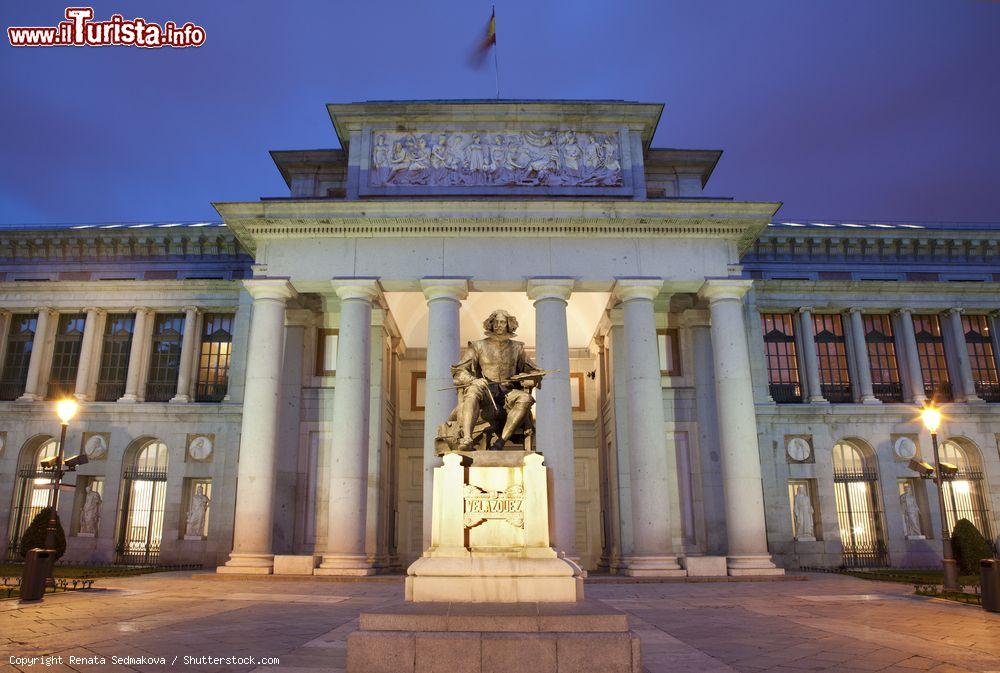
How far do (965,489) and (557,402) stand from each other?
943 inches

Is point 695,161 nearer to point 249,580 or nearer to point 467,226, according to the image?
point 467,226

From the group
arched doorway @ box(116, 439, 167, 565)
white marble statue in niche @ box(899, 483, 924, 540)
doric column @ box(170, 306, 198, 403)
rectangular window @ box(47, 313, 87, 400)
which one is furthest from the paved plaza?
rectangular window @ box(47, 313, 87, 400)

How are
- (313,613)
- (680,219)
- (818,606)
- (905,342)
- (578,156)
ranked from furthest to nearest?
1. (905,342)
2. (578,156)
3. (680,219)
4. (818,606)
5. (313,613)

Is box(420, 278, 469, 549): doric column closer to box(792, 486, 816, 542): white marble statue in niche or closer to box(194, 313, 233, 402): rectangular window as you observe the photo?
box(194, 313, 233, 402): rectangular window

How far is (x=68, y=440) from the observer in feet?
113

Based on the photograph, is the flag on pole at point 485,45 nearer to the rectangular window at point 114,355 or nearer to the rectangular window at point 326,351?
the rectangular window at point 326,351

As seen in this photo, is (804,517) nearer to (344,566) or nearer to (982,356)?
(982,356)

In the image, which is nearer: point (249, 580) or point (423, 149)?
point (249, 580)

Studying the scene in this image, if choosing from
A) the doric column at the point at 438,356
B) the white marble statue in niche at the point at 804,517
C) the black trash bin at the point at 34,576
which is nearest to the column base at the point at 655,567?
the doric column at the point at 438,356

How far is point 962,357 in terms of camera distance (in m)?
35.9

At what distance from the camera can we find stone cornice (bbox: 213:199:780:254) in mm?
27141

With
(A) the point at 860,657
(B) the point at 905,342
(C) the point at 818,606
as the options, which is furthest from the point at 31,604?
(B) the point at 905,342

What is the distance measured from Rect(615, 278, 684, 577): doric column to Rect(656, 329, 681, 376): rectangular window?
6543 mm

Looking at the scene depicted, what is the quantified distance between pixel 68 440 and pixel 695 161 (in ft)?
112
